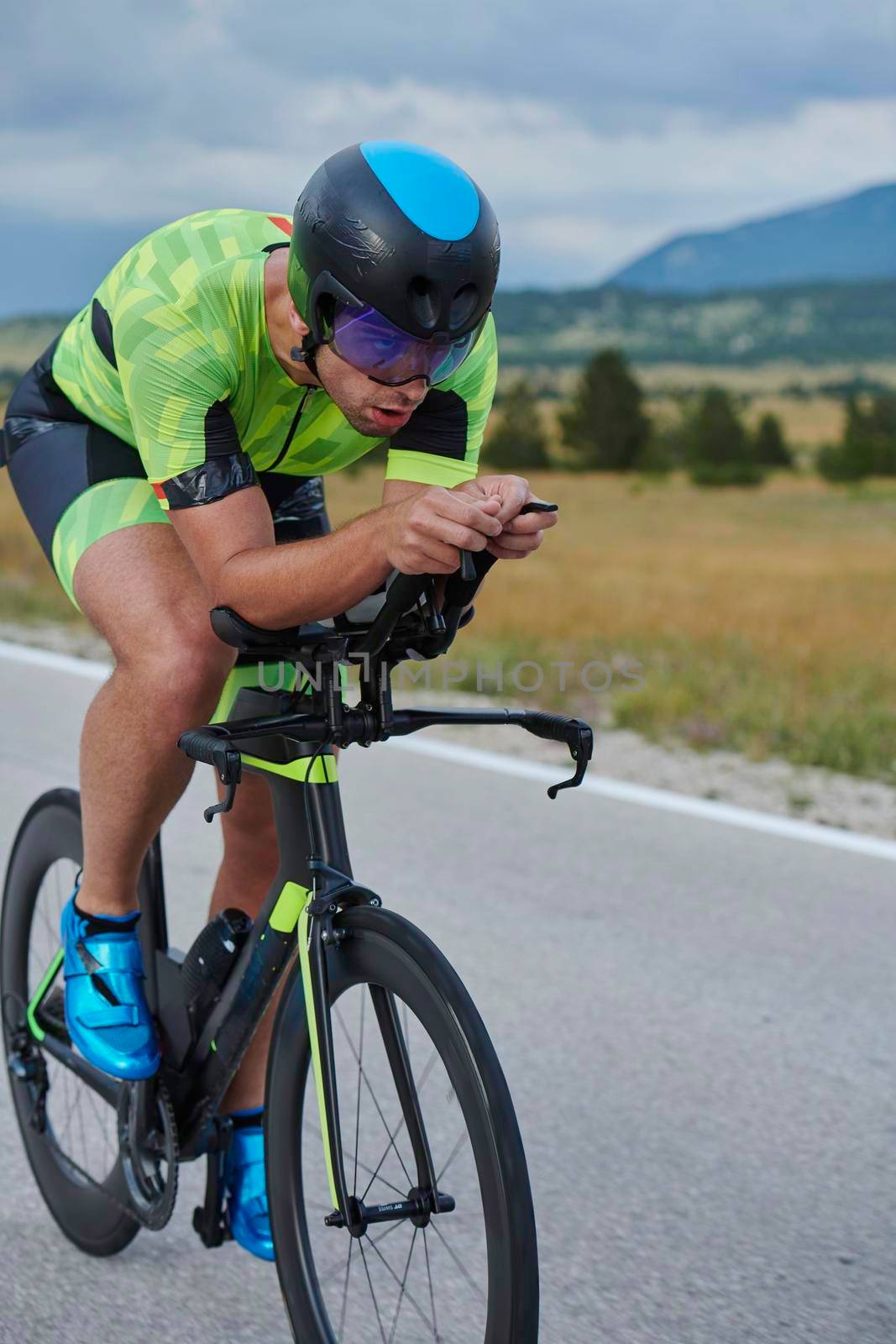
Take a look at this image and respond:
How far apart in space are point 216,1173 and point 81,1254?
43 cm

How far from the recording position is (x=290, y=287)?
221 cm

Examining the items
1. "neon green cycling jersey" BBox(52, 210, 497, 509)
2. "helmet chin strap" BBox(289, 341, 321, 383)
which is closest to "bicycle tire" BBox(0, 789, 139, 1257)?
"neon green cycling jersey" BBox(52, 210, 497, 509)

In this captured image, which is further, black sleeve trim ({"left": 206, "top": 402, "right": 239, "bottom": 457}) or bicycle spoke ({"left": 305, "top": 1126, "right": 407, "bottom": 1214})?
bicycle spoke ({"left": 305, "top": 1126, "right": 407, "bottom": 1214})

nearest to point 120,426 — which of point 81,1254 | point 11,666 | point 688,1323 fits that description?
point 81,1254

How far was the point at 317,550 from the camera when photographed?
2.03 metres

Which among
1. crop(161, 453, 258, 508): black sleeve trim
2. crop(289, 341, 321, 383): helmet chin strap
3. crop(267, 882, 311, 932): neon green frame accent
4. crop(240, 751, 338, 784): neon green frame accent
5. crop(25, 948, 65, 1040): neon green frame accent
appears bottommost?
crop(25, 948, 65, 1040): neon green frame accent

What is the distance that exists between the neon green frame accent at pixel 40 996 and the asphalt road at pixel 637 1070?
0.39m

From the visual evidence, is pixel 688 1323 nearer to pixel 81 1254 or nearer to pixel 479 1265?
pixel 479 1265

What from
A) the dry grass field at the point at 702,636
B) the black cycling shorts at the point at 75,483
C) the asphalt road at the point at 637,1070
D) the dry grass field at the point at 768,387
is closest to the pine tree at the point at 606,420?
the dry grass field at the point at 768,387

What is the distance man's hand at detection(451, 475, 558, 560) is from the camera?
185 cm

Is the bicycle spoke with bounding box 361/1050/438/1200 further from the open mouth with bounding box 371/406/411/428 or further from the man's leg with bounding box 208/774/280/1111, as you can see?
the open mouth with bounding box 371/406/411/428

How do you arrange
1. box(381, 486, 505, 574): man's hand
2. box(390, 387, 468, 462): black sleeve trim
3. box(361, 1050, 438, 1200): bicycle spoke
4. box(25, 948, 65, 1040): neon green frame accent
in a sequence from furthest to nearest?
box(25, 948, 65, 1040): neon green frame accent → box(390, 387, 468, 462): black sleeve trim → box(361, 1050, 438, 1200): bicycle spoke → box(381, 486, 505, 574): man's hand

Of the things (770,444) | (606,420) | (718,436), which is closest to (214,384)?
(606,420)

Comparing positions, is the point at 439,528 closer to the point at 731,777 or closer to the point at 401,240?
the point at 401,240
